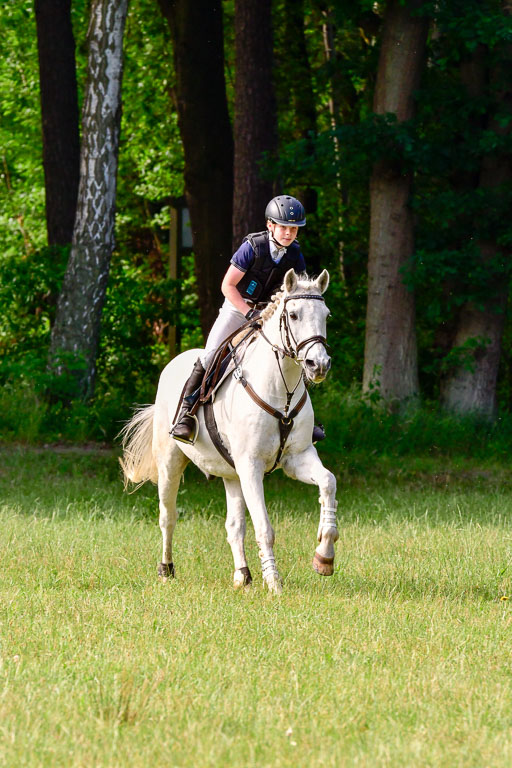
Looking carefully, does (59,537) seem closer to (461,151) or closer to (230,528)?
(230,528)

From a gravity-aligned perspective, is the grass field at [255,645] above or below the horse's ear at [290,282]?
below

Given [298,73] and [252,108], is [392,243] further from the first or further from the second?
[298,73]

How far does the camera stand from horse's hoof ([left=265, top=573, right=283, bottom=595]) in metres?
8.26

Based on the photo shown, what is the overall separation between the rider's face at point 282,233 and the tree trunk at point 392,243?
32.4ft

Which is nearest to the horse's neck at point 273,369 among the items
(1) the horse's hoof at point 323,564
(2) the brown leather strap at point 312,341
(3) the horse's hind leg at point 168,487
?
(2) the brown leather strap at point 312,341

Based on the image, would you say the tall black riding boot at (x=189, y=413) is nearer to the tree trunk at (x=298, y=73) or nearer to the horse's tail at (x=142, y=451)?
the horse's tail at (x=142, y=451)

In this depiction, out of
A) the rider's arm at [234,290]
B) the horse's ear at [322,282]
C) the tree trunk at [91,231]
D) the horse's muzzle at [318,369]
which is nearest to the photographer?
the horse's muzzle at [318,369]

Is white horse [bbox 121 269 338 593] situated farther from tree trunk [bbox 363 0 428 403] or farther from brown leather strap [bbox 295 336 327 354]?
tree trunk [bbox 363 0 428 403]

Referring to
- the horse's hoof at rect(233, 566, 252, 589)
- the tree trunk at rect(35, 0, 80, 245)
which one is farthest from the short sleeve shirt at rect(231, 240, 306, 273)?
the tree trunk at rect(35, 0, 80, 245)

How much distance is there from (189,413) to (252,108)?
10276mm

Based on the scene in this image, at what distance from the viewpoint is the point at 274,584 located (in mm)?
8320

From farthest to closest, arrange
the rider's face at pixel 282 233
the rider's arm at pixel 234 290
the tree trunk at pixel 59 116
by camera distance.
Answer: the tree trunk at pixel 59 116 → the rider's arm at pixel 234 290 → the rider's face at pixel 282 233

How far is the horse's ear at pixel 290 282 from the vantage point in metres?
7.75

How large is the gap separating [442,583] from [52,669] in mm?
3831
